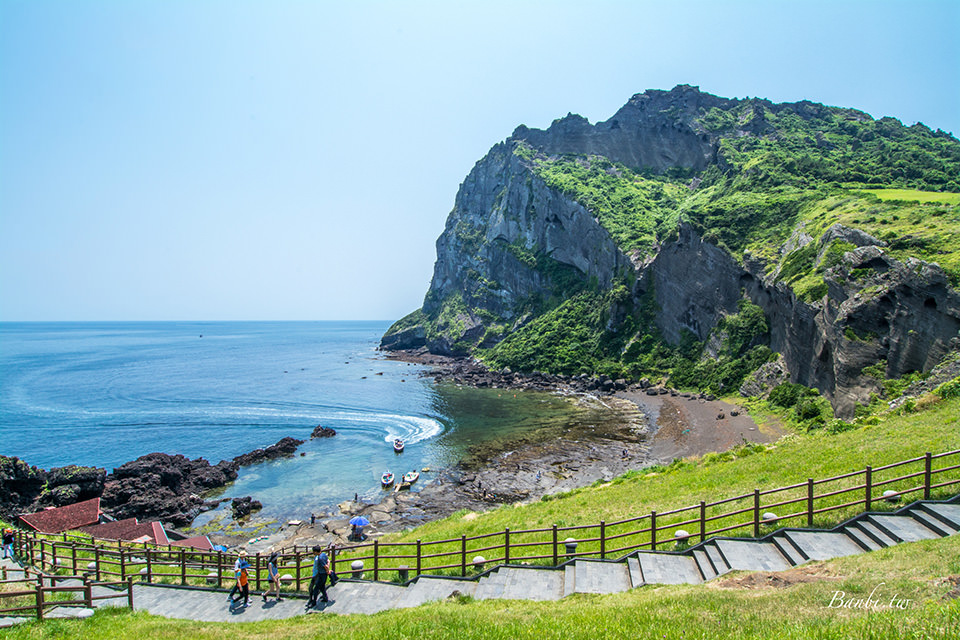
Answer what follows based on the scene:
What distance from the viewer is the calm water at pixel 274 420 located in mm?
45438

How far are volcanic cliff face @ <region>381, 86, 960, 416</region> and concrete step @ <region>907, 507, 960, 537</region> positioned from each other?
28.7 m

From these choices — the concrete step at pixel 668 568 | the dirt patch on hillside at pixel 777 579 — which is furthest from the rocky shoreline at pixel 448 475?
the dirt patch on hillside at pixel 777 579

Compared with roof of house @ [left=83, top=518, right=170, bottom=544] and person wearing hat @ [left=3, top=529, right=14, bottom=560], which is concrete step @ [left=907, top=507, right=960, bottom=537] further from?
roof of house @ [left=83, top=518, right=170, bottom=544]

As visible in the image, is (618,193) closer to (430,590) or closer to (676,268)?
(676,268)

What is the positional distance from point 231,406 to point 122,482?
3329 centimetres

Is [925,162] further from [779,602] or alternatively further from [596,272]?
[779,602]

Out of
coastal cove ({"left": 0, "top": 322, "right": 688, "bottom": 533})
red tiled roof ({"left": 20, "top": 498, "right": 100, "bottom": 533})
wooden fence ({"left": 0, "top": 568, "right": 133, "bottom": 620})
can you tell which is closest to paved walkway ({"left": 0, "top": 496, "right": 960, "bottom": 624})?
wooden fence ({"left": 0, "top": 568, "right": 133, "bottom": 620})

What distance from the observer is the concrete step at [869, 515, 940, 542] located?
36.1 feet

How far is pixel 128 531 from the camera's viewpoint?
27.6 meters

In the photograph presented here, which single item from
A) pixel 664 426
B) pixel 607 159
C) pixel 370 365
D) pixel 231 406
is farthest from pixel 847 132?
pixel 231 406

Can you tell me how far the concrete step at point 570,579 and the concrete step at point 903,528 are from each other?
7.38 meters

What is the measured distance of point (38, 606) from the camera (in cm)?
1122

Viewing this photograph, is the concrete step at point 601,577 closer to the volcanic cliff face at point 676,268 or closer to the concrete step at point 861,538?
the concrete step at point 861,538

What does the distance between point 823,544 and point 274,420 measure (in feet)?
209
